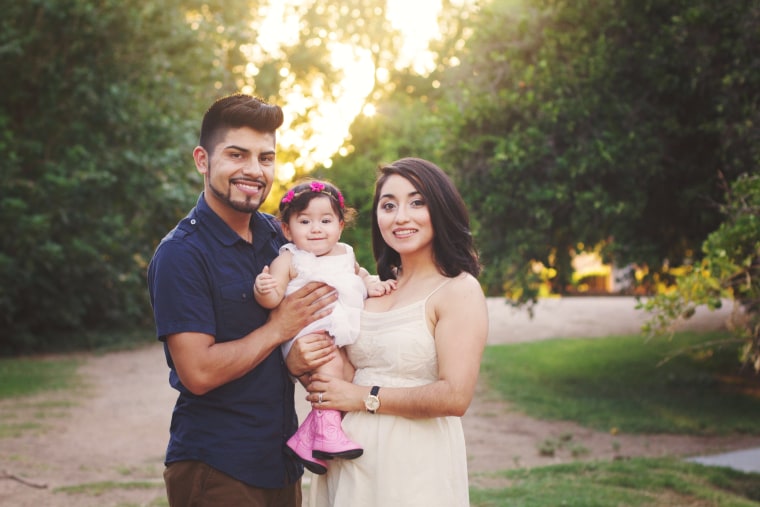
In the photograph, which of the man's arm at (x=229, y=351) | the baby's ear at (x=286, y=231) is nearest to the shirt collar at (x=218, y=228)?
the baby's ear at (x=286, y=231)

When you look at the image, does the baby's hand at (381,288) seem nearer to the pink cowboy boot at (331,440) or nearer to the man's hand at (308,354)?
the man's hand at (308,354)

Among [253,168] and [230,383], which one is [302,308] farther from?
[253,168]

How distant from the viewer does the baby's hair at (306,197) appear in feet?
11.1

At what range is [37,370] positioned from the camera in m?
15.5

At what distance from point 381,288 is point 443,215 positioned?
408 mm

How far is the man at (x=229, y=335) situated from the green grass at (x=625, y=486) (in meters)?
3.84

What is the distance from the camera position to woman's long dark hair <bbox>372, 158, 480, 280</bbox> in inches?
126

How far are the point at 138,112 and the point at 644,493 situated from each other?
43.9ft

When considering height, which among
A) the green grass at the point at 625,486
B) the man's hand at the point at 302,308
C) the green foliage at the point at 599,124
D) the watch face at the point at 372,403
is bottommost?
the green grass at the point at 625,486

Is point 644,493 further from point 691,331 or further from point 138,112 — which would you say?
point 138,112

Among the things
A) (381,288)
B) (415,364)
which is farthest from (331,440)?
(381,288)

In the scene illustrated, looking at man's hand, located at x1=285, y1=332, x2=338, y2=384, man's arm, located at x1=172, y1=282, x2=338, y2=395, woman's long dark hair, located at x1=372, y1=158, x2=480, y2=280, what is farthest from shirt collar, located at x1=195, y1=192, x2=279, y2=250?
woman's long dark hair, located at x1=372, y1=158, x2=480, y2=280

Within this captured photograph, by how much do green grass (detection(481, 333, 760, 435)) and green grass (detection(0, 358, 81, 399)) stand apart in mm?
7580

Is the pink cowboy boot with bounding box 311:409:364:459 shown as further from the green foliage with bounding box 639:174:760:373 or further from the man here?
the green foliage with bounding box 639:174:760:373
